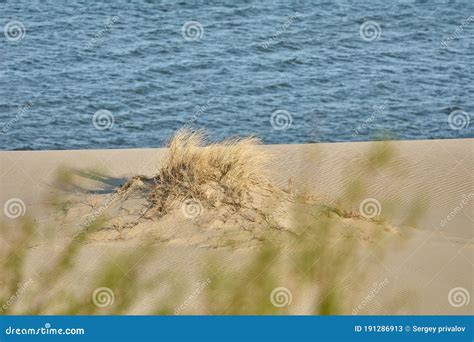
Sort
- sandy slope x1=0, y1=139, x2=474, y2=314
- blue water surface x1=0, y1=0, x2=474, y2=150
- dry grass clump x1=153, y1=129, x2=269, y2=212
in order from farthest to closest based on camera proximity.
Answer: blue water surface x1=0, y1=0, x2=474, y2=150 → dry grass clump x1=153, y1=129, x2=269, y2=212 → sandy slope x1=0, y1=139, x2=474, y2=314

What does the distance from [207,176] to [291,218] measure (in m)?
0.94

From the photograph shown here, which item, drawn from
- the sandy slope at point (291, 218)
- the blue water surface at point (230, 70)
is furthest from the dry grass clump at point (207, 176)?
the blue water surface at point (230, 70)

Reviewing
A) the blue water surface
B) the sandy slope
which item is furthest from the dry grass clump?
the blue water surface

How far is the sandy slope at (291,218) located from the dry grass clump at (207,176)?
186mm

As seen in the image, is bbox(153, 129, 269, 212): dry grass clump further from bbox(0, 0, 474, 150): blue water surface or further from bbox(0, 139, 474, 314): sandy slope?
bbox(0, 0, 474, 150): blue water surface

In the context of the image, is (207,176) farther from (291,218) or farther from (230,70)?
(230,70)

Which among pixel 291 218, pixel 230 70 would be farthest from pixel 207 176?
pixel 230 70

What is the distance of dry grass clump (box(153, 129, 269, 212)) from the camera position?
27.3ft

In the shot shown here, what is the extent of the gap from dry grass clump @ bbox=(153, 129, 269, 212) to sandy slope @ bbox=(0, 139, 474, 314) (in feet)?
0.61

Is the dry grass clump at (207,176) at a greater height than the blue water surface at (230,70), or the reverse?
the blue water surface at (230,70)

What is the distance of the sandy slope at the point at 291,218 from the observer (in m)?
7.36

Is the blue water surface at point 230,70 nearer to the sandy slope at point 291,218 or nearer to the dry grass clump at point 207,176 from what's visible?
the sandy slope at point 291,218

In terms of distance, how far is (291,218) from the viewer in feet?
26.6

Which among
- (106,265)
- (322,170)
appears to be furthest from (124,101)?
(106,265)
